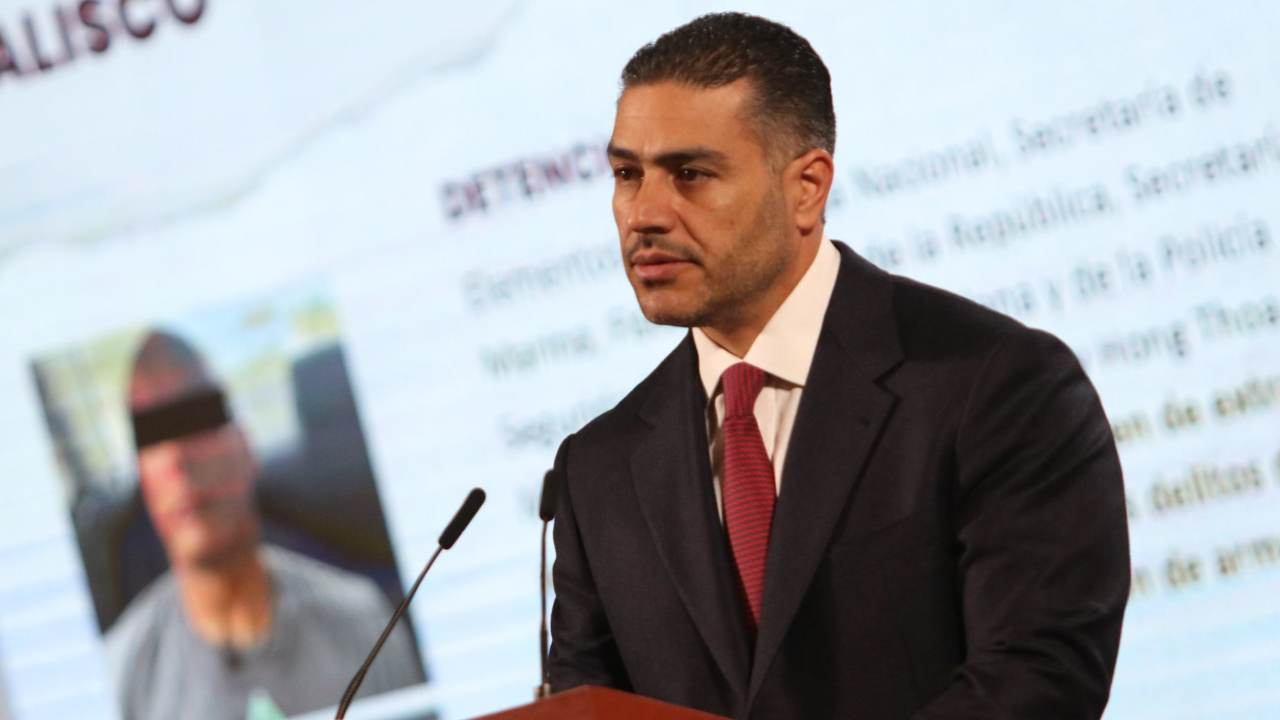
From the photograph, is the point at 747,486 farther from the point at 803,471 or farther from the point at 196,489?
the point at 196,489

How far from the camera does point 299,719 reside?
4.50 m

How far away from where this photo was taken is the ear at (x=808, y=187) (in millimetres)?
2246

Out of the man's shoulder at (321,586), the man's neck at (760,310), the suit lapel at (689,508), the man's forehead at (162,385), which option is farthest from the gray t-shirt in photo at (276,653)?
the man's neck at (760,310)

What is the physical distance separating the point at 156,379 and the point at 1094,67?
2705mm

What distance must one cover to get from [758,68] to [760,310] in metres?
0.33

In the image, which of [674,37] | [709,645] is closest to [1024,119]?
[674,37]

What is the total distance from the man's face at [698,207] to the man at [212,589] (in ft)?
8.54

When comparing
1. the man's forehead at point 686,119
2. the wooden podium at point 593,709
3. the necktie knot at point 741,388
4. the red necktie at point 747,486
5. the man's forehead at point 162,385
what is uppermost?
the man's forehead at point 686,119

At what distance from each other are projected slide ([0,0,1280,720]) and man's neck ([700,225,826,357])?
5.31ft

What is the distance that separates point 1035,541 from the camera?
6.55 ft

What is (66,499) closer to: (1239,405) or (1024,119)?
(1024,119)

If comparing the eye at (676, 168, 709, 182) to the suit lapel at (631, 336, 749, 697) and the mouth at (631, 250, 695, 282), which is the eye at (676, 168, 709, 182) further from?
the suit lapel at (631, 336, 749, 697)

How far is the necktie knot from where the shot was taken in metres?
2.22

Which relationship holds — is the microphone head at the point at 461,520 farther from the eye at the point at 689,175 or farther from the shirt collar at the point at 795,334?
the eye at the point at 689,175
